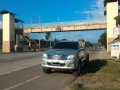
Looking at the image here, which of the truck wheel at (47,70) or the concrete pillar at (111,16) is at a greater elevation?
the concrete pillar at (111,16)

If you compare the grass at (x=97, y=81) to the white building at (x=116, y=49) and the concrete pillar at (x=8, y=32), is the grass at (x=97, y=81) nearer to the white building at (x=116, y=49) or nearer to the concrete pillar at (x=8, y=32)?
the white building at (x=116, y=49)

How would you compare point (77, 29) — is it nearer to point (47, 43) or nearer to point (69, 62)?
point (69, 62)

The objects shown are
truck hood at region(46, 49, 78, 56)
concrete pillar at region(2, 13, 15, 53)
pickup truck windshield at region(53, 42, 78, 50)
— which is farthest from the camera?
concrete pillar at region(2, 13, 15, 53)

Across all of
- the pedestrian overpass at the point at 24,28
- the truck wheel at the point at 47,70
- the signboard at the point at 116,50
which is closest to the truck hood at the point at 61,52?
the truck wheel at the point at 47,70

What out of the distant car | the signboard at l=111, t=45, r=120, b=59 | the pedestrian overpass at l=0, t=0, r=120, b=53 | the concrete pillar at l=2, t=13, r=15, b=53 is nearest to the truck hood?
the distant car

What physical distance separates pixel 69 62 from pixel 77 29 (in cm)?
6100

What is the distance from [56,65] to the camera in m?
15.0

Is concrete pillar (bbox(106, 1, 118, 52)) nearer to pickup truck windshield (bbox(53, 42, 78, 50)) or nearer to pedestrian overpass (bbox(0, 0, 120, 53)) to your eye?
pedestrian overpass (bbox(0, 0, 120, 53))

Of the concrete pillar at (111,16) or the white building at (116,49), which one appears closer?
the white building at (116,49)

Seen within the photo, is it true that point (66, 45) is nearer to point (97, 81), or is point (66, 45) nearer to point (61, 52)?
point (61, 52)

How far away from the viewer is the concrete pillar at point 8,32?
80375 mm

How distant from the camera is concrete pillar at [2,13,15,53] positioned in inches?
3164

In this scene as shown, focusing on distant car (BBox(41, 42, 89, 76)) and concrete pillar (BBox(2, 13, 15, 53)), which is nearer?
distant car (BBox(41, 42, 89, 76))

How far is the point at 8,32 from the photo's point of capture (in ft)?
265
